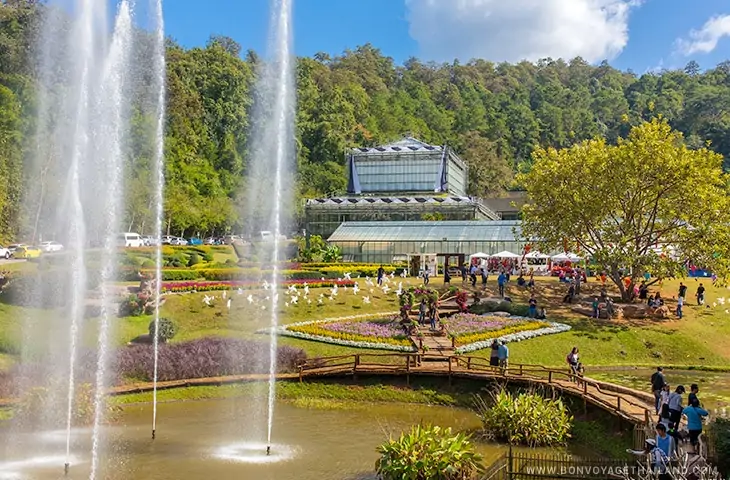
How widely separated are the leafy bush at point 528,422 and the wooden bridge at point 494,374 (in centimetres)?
186

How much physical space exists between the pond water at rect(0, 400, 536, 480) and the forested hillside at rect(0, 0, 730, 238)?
33.3 meters

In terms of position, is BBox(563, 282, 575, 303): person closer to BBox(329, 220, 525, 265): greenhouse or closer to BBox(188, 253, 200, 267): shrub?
BBox(329, 220, 525, 265): greenhouse

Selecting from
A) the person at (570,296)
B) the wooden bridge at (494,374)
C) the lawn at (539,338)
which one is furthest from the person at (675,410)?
the person at (570,296)

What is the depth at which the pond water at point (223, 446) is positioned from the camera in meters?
16.9

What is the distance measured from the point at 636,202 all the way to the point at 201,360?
28469 mm

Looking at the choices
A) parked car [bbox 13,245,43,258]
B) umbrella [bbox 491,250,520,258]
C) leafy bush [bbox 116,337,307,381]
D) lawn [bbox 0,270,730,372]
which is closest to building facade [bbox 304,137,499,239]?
umbrella [bbox 491,250,520,258]

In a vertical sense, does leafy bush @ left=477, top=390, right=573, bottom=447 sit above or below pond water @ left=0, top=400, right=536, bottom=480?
above

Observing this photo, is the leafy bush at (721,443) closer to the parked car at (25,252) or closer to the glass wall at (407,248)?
the glass wall at (407,248)

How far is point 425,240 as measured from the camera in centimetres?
6619

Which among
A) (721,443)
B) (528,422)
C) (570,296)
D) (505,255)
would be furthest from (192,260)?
(721,443)

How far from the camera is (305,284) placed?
150 ft

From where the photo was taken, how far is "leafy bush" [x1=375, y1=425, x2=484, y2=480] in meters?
14.9

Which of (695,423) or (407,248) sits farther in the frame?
(407,248)

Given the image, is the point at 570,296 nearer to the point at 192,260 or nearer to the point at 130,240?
the point at 192,260
